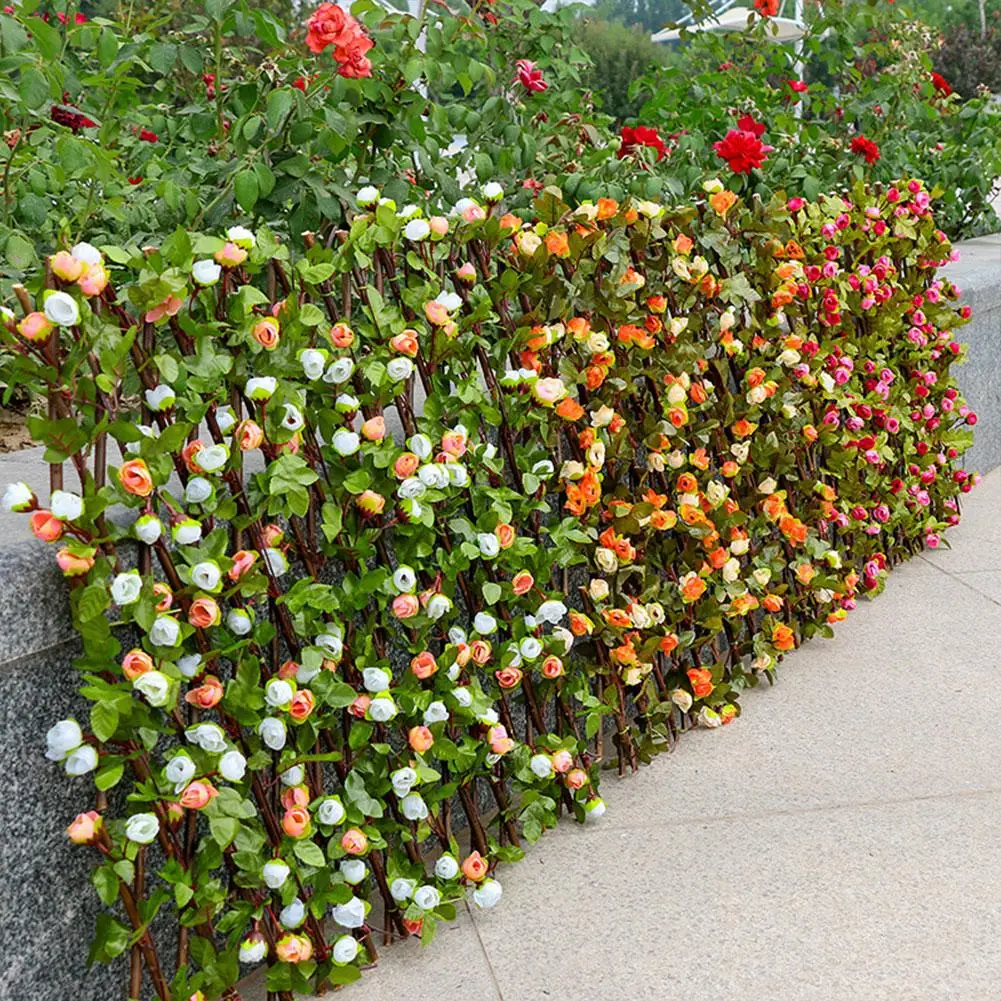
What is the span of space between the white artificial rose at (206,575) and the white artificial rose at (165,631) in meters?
0.07

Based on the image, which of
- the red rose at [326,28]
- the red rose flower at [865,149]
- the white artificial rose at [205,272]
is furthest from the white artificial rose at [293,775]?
the red rose flower at [865,149]

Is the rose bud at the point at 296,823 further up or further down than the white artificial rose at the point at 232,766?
further down

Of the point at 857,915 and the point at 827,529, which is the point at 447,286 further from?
the point at 827,529

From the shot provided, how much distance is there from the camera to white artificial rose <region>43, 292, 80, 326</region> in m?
1.67

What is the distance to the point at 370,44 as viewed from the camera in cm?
246

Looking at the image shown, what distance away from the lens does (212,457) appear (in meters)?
1.87

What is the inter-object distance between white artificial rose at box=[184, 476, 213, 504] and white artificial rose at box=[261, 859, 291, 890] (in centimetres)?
59

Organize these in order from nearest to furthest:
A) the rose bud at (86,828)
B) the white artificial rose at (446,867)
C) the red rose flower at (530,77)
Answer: the rose bud at (86,828) < the white artificial rose at (446,867) < the red rose flower at (530,77)

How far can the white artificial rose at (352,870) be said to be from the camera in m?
2.14

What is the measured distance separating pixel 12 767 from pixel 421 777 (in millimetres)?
720

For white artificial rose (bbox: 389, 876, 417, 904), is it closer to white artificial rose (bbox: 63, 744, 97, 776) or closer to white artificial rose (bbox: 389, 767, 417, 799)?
white artificial rose (bbox: 389, 767, 417, 799)

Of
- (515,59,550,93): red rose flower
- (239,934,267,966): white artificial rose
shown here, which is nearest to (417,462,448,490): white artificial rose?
(239,934,267,966): white artificial rose

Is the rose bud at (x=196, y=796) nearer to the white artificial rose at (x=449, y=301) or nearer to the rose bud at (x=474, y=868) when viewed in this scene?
the rose bud at (x=474, y=868)

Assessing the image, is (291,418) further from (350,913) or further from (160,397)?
(350,913)
